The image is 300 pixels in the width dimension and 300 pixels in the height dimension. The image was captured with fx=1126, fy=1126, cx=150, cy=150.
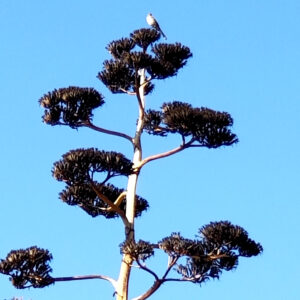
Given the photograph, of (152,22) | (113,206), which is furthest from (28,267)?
(152,22)

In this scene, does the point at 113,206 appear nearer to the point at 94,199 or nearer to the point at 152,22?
the point at 94,199

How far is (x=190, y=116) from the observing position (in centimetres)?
1250

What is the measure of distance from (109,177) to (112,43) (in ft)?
5.71

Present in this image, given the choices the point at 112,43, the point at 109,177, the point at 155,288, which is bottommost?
the point at 155,288

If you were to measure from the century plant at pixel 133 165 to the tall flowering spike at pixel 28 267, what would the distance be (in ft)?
0.03

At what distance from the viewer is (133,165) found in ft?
41.3

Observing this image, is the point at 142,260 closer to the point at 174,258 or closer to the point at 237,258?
the point at 174,258

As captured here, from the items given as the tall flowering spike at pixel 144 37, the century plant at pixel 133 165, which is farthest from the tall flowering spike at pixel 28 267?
the tall flowering spike at pixel 144 37

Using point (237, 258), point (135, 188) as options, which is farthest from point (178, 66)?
point (237, 258)

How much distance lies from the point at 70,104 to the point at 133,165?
1.03 m

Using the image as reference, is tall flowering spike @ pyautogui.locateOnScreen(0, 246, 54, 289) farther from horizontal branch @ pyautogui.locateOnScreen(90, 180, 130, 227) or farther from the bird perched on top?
the bird perched on top

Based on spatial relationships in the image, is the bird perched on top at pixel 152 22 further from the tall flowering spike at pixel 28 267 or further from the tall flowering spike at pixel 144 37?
the tall flowering spike at pixel 28 267

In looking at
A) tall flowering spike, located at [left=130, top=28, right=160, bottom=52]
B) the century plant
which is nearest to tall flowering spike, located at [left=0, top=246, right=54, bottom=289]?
the century plant

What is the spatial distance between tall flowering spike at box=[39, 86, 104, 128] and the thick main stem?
539 millimetres
